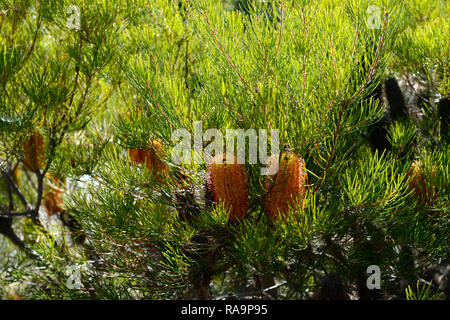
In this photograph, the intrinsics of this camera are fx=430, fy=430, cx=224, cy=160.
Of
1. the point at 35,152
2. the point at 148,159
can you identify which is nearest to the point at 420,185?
the point at 148,159

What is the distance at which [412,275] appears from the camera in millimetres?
910

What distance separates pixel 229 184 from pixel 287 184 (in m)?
0.10

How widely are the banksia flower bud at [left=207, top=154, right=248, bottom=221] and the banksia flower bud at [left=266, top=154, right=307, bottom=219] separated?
49mm

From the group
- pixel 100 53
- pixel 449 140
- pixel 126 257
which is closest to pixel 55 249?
pixel 126 257

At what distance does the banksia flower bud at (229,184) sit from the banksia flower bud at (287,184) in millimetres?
49

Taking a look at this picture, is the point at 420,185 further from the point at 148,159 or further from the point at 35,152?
the point at 35,152

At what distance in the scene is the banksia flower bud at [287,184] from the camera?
0.69 metres

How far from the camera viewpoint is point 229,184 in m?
0.72

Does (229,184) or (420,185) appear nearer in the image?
(229,184)

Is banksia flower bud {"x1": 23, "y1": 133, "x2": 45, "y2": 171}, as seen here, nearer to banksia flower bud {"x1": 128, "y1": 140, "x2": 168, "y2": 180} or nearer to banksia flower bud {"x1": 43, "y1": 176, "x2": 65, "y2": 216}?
banksia flower bud {"x1": 43, "y1": 176, "x2": 65, "y2": 216}

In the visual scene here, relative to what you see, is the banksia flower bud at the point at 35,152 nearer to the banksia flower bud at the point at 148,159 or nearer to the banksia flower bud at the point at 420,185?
the banksia flower bud at the point at 148,159

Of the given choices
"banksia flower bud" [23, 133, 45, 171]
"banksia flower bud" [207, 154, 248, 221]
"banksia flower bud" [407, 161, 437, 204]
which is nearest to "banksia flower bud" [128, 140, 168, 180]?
"banksia flower bud" [207, 154, 248, 221]

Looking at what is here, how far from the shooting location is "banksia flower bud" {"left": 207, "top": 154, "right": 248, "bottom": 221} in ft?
Result: 2.32

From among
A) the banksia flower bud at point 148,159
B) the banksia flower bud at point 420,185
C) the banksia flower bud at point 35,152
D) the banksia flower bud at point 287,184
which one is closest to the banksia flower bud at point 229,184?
the banksia flower bud at point 287,184
